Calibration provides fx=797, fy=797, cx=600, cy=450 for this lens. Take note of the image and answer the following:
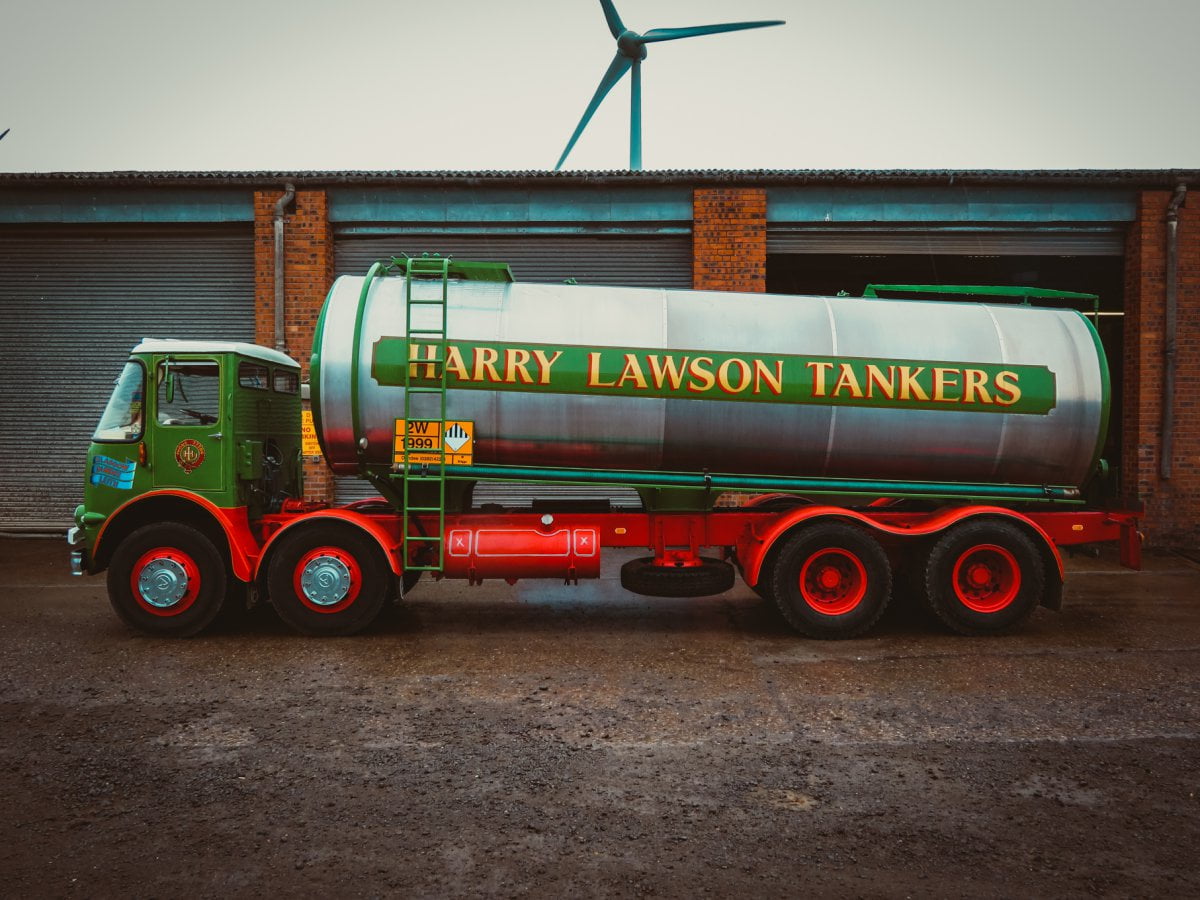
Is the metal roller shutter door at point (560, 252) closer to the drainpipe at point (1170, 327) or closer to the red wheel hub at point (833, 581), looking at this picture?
the red wheel hub at point (833, 581)

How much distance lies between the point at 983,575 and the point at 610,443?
362 cm

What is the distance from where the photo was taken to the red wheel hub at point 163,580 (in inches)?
276

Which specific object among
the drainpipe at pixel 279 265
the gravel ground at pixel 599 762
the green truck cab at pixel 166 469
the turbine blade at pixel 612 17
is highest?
the turbine blade at pixel 612 17

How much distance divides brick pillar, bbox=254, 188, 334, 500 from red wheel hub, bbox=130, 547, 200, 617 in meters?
5.17

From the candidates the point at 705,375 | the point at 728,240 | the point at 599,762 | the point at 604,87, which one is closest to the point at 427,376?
the point at 705,375

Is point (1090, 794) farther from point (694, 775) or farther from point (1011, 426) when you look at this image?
point (1011, 426)

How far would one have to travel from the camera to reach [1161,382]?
38.4 ft

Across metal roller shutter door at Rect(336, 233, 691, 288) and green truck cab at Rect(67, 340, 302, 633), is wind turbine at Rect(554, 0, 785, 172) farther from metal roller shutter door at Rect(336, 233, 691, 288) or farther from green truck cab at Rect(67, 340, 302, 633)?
green truck cab at Rect(67, 340, 302, 633)

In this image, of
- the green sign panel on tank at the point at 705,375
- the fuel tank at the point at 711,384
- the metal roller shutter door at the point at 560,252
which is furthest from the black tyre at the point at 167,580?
the metal roller shutter door at the point at 560,252

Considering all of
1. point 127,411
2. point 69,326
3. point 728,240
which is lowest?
point 127,411

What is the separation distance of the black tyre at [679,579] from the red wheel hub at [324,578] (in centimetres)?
252

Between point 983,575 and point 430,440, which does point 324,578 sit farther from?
point 983,575

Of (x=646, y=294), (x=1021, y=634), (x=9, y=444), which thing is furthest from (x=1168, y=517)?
(x=9, y=444)

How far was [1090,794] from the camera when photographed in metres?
4.05
